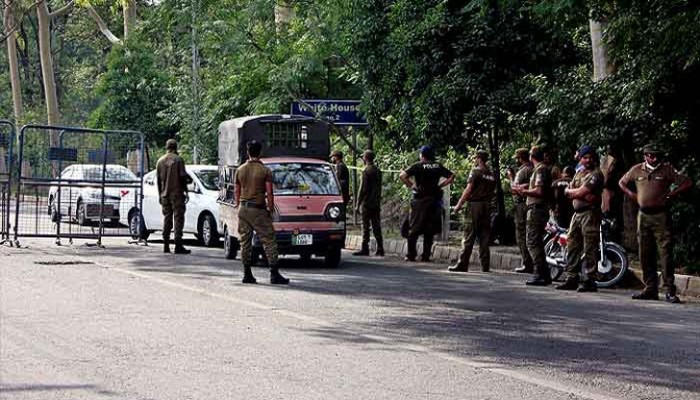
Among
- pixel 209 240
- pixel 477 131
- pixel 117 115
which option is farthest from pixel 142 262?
pixel 117 115

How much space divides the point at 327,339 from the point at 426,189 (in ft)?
34.8

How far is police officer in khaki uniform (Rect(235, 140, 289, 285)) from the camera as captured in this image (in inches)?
651

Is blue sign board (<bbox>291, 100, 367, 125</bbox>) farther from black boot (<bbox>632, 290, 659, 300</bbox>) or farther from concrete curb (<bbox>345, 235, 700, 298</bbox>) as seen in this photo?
black boot (<bbox>632, 290, 659, 300</bbox>)

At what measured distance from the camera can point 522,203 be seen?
1931 centimetres

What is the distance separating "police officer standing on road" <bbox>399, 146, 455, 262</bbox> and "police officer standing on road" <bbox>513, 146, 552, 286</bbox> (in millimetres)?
3520

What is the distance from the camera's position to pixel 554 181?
725 inches

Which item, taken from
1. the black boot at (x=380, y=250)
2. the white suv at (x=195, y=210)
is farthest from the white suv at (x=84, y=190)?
the black boot at (x=380, y=250)

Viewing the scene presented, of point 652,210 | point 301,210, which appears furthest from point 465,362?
point 301,210

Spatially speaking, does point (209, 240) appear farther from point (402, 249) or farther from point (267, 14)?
point (267, 14)

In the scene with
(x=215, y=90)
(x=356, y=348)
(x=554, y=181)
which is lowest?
(x=356, y=348)

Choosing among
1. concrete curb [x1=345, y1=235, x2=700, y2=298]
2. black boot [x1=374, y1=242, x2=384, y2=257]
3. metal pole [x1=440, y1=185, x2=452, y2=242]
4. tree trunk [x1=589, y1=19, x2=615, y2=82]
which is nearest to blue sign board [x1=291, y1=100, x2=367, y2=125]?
concrete curb [x1=345, y1=235, x2=700, y2=298]

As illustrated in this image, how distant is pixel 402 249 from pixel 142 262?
20.1 ft

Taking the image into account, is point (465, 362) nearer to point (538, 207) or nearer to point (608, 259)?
point (608, 259)

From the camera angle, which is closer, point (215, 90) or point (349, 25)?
point (349, 25)
